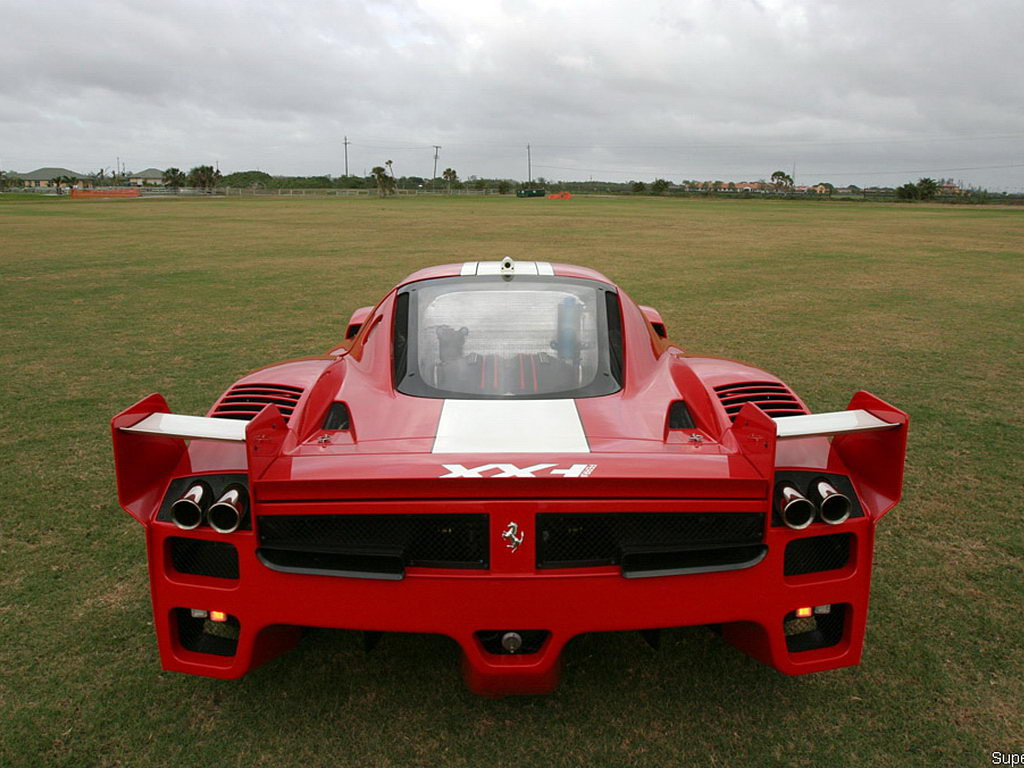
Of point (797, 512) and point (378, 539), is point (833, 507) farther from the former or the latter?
point (378, 539)

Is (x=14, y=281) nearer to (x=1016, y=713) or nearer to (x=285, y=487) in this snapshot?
(x=285, y=487)

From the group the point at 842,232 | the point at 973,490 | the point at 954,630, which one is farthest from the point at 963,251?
the point at 954,630

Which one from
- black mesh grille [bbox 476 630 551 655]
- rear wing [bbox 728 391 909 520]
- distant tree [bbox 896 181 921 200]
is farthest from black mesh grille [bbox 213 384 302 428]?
distant tree [bbox 896 181 921 200]

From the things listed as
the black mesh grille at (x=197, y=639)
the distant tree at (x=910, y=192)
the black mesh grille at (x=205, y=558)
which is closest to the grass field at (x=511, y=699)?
the black mesh grille at (x=197, y=639)

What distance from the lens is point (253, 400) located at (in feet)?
10.2

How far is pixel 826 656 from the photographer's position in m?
2.26

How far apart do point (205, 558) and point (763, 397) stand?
2255mm

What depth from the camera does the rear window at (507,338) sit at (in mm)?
2836

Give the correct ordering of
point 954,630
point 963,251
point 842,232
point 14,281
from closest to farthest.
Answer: point 954,630 → point 14,281 → point 963,251 → point 842,232

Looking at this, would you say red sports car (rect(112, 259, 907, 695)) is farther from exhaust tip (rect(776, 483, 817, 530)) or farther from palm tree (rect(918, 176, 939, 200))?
palm tree (rect(918, 176, 939, 200))

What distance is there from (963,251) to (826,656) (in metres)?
21.2

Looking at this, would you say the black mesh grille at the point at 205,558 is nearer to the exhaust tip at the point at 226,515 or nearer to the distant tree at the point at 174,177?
the exhaust tip at the point at 226,515

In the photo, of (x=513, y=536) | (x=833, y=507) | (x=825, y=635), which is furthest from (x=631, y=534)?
(x=825, y=635)

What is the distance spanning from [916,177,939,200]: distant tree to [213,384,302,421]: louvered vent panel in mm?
85494
